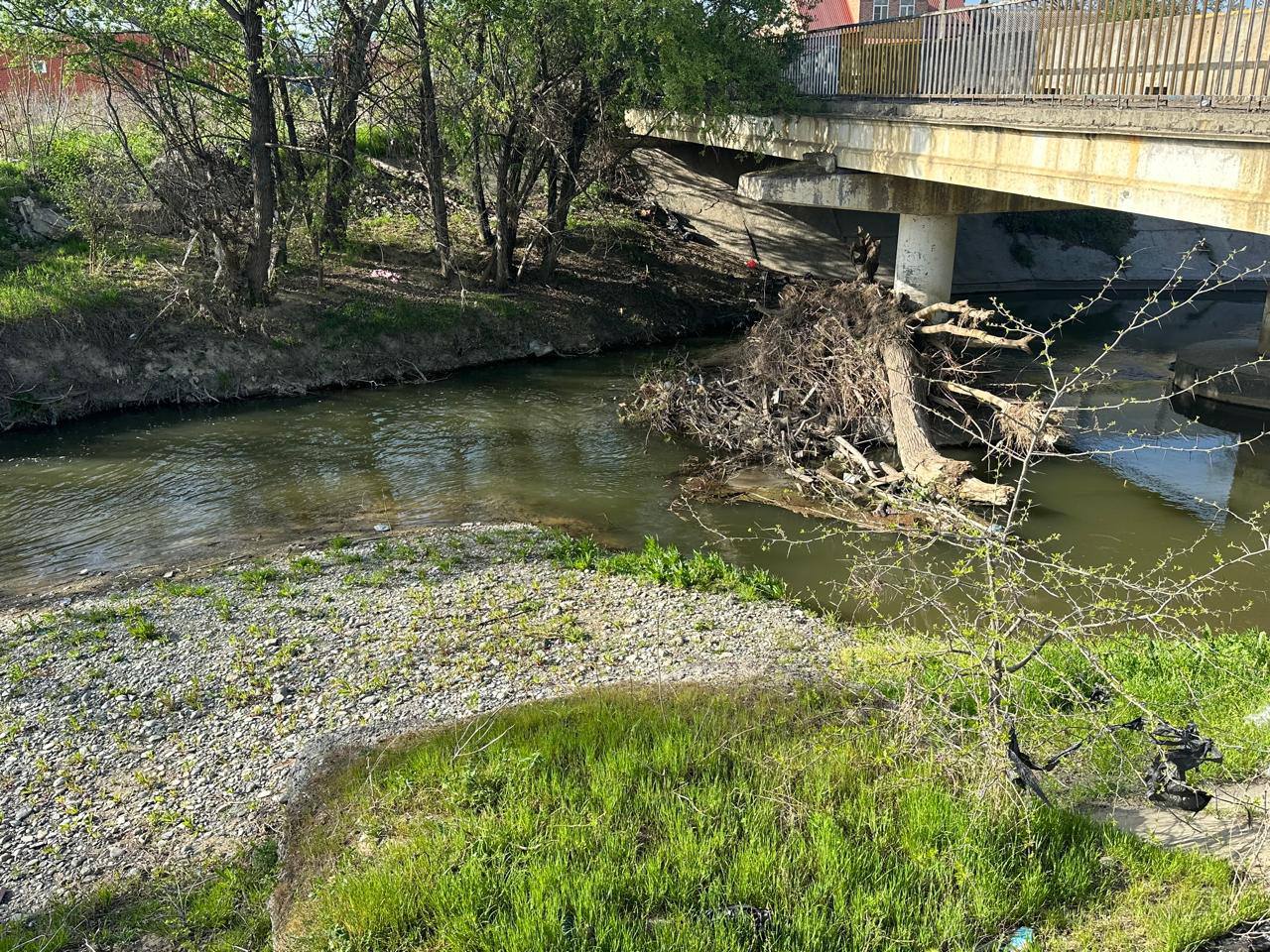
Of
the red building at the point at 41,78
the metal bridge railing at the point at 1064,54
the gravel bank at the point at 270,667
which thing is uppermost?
the red building at the point at 41,78

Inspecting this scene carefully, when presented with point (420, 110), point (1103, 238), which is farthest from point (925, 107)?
point (1103, 238)

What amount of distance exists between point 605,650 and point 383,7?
52.7 feet

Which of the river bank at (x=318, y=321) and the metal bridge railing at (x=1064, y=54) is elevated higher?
the metal bridge railing at (x=1064, y=54)

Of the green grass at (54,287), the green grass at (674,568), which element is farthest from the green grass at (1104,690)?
the green grass at (54,287)

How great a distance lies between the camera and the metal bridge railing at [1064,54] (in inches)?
421

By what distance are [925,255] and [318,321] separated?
1311 centimetres

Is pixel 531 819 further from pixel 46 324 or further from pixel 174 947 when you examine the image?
pixel 46 324

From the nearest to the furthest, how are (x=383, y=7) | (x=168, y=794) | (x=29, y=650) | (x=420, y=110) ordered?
1. (x=168, y=794)
2. (x=29, y=650)
3. (x=383, y=7)
4. (x=420, y=110)

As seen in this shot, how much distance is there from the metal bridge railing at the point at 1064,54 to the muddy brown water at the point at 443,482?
13.4 ft

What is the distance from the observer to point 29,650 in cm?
1002

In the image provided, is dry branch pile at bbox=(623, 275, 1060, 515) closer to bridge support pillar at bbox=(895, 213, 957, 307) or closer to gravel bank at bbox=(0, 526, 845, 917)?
bridge support pillar at bbox=(895, 213, 957, 307)

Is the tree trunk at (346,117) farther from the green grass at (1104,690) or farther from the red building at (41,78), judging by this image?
the green grass at (1104,690)

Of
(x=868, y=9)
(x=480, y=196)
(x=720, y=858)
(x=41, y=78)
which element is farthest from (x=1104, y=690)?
(x=868, y=9)

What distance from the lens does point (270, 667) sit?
381 inches
